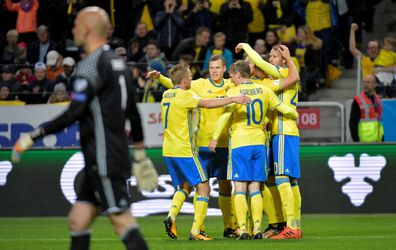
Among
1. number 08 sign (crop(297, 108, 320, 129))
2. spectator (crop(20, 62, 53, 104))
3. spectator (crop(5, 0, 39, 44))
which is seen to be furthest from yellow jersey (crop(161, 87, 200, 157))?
spectator (crop(5, 0, 39, 44))

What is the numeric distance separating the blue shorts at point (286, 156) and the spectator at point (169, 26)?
924 centimetres

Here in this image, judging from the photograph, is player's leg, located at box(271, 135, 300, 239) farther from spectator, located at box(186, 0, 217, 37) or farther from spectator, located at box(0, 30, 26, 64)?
spectator, located at box(0, 30, 26, 64)

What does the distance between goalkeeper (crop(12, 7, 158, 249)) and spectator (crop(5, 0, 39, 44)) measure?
15.4m

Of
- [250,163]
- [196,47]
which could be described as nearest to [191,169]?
[250,163]

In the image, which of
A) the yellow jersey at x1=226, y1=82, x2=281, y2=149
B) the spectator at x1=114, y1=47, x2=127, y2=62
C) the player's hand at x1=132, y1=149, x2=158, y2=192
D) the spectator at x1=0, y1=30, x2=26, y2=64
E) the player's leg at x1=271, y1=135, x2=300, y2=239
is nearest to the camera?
the player's hand at x1=132, y1=149, x2=158, y2=192

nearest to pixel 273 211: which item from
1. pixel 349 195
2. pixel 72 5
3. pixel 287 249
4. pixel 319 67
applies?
pixel 287 249

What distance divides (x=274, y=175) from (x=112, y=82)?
20.0 feet

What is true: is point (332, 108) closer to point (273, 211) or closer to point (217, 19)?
point (217, 19)

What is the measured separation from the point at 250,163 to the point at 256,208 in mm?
599

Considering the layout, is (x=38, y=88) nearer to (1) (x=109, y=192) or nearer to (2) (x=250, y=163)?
(2) (x=250, y=163)

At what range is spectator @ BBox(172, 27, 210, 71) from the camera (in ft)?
68.5

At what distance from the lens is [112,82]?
798 cm

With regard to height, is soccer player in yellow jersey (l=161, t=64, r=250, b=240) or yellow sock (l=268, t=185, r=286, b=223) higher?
soccer player in yellow jersey (l=161, t=64, r=250, b=240)

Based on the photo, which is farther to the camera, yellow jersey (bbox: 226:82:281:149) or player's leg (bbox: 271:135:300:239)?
player's leg (bbox: 271:135:300:239)
